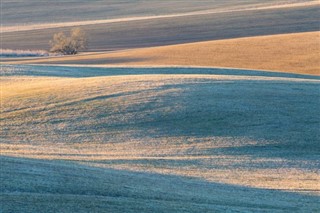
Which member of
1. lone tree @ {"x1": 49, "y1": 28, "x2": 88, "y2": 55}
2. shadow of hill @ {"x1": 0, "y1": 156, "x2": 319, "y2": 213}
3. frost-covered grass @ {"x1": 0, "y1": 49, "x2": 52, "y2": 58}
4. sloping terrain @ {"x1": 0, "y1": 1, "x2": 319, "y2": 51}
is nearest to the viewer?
shadow of hill @ {"x1": 0, "y1": 156, "x2": 319, "y2": 213}

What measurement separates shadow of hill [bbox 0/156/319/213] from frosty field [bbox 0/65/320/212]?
2 centimetres

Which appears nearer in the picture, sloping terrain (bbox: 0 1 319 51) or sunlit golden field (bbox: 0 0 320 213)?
sunlit golden field (bbox: 0 0 320 213)

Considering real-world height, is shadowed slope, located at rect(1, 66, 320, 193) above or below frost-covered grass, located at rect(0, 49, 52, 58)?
above

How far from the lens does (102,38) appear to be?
243 ft

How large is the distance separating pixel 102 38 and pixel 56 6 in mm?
38371

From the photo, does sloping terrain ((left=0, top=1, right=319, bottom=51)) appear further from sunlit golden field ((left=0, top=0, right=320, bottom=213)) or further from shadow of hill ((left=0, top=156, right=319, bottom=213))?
shadow of hill ((left=0, top=156, right=319, bottom=213))

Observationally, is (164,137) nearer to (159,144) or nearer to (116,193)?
(159,144)

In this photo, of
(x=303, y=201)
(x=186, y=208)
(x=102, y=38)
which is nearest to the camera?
(x=186, y=208)

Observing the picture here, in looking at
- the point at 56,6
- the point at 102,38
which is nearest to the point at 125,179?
the point at 102,38

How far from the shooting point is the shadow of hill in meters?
13.2

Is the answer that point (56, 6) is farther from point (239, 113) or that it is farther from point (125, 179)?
point (125, 179)

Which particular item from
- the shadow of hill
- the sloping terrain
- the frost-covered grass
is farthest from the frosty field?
the sloping terrain

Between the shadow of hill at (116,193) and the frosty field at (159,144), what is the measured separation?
2 centimetres

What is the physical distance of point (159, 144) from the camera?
23.5 meters
